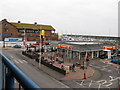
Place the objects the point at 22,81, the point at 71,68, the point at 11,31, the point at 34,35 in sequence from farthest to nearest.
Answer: the point at 34,35 < the point at 11,31 < the point at 71,68 < the point at 22,81

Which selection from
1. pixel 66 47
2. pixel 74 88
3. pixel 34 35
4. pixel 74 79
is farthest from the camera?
pixel 34 35

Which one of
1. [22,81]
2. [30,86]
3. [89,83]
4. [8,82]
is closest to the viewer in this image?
[30,86]

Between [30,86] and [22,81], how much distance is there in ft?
0.51

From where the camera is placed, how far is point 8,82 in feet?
5.00

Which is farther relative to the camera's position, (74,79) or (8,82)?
(74,79)

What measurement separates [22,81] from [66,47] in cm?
2678

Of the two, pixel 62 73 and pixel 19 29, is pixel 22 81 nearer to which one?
pixel 62 73

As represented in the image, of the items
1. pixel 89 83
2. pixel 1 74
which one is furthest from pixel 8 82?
pixel 89 83

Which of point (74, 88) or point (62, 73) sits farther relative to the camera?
point (62, 73)

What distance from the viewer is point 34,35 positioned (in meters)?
54.3

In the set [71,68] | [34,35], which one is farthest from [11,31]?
[71,68]

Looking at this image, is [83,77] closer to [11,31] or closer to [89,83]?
[89,83]

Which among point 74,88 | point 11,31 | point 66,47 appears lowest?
point 74,88

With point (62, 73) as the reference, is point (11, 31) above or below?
above
